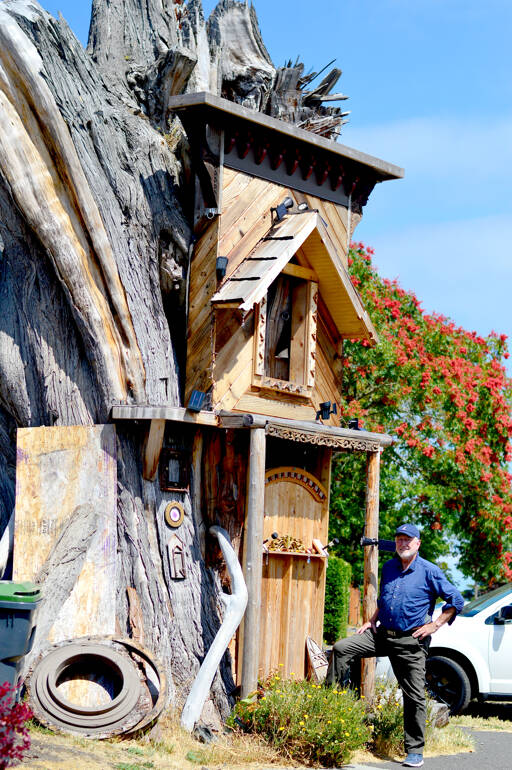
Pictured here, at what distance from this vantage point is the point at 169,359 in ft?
36.6

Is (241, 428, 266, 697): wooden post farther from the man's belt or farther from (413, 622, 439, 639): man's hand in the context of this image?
(413, 622, 439, 639): man's hand

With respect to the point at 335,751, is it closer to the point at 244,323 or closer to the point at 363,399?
the point at 244,323


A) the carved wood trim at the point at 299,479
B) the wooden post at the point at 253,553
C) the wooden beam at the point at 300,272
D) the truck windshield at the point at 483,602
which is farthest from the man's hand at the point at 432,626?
the wooden beam at the point at 300,272

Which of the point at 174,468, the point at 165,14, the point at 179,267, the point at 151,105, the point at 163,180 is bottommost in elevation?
the point at 174,468

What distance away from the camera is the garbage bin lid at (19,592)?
8.20 m

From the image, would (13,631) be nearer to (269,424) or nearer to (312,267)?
(269,424)

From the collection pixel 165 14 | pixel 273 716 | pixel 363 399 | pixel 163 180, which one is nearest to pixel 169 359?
pixel 163 180

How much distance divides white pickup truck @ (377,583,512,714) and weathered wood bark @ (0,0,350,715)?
3511 millimetres

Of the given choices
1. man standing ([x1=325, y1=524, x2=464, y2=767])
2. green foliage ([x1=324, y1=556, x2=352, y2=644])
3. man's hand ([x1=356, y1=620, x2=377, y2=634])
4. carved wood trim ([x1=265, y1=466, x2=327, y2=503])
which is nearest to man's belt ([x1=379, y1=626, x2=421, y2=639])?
man standing ([x1=325, y1=524, x2=464, y2=767])

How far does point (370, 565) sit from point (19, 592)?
15.7 ft

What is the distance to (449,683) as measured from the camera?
13078 millimetres

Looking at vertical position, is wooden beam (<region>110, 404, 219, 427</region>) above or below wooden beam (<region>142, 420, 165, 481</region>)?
above

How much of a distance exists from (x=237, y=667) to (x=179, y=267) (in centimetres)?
432

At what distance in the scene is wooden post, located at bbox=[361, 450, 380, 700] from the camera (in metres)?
Answer: 11.5
